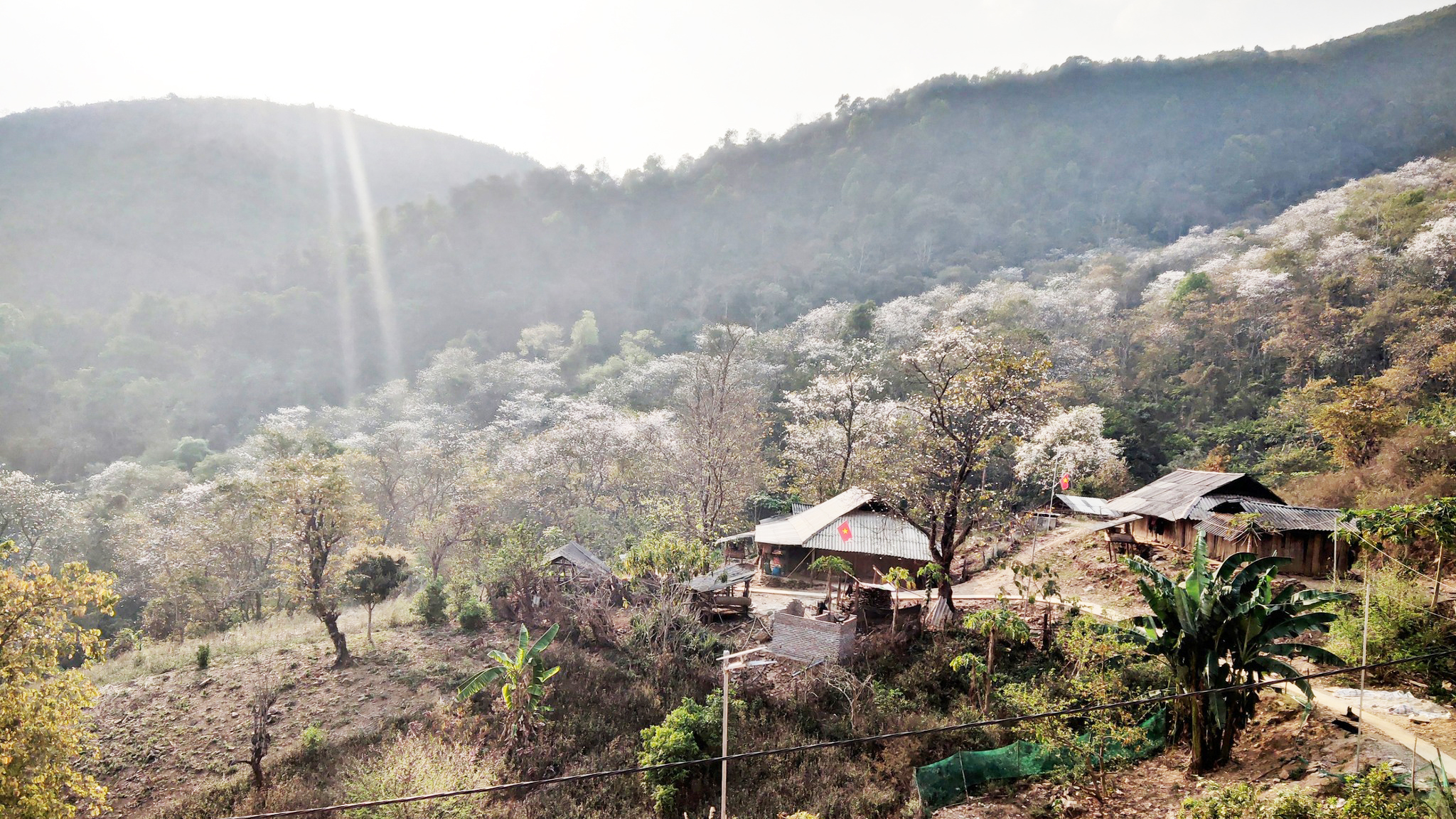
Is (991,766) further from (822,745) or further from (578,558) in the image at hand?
(578,558)

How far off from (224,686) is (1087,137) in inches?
4347

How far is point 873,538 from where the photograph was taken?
18750 mm

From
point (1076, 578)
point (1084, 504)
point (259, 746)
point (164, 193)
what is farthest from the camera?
point (164, 193)

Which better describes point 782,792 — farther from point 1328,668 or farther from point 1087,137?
point 1087,137

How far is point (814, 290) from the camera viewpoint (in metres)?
71.5

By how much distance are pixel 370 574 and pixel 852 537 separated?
13984mm

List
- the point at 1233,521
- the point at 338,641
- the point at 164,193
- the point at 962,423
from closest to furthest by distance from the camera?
the point at 338,641, the point at 962,423, the point at 1233,521, the point at 164,193

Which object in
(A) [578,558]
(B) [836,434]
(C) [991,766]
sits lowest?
(A) [578,558]

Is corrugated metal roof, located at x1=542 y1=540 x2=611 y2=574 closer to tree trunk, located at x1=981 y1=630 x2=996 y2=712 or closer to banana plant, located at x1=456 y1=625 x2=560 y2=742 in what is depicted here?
banana plant, located at x1=456 y1=625 x2=560 y2=742

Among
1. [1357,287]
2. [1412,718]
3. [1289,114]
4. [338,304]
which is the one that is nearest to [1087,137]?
[1289,114]

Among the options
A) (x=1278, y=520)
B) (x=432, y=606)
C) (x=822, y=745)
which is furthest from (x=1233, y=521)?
→ (x=432, y=606)

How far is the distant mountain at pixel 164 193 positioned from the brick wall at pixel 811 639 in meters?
91.3

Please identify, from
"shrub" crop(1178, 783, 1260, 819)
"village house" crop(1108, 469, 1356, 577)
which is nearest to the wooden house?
"shrub" crop(1178, 783, 1260, 819)

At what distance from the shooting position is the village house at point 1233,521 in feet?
48.0
